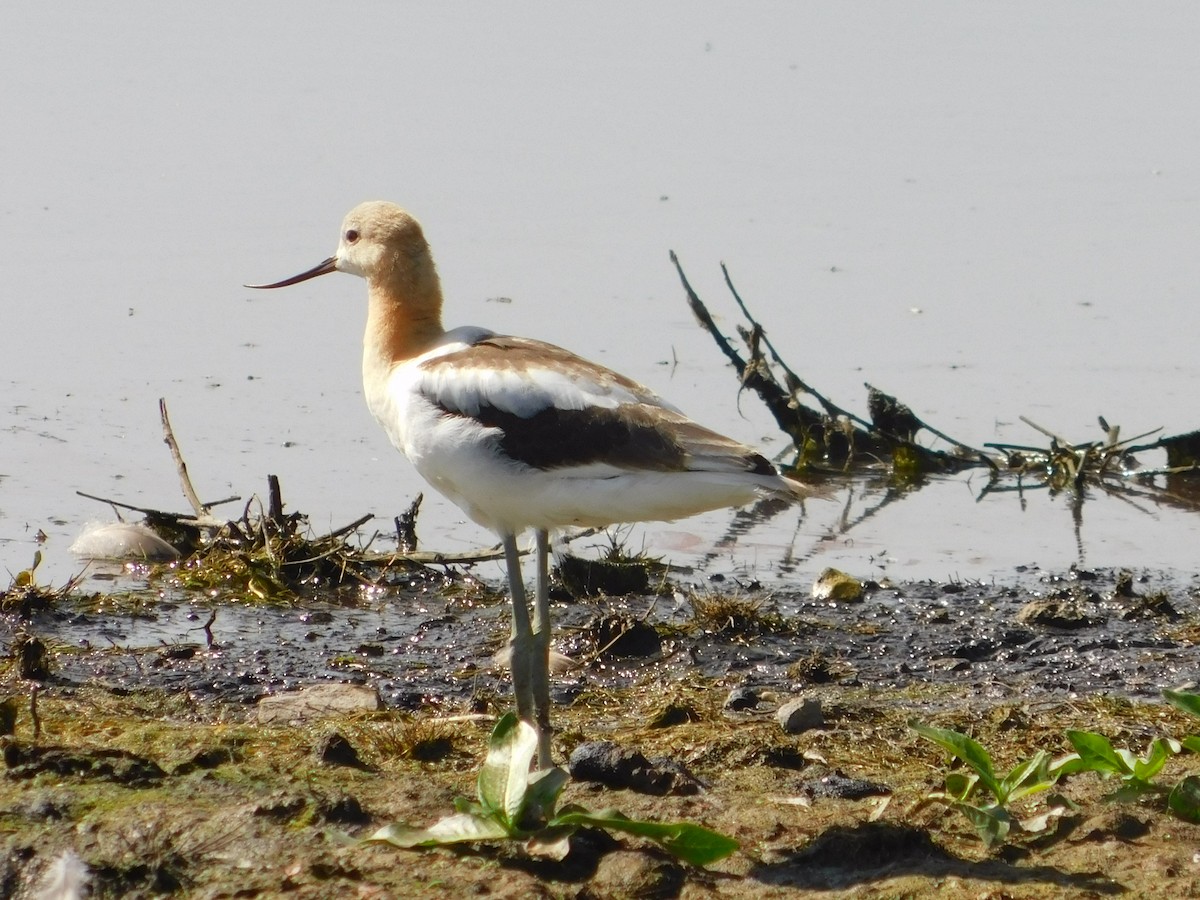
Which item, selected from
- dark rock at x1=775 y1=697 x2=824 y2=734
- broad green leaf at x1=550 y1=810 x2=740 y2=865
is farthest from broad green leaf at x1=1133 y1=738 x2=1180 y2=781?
dark rock at x1=775 y1=697 x2=824 y2=734

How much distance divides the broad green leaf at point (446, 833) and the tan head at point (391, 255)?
7.63 ft

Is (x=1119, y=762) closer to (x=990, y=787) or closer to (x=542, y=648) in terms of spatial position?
(x=990, y=787)

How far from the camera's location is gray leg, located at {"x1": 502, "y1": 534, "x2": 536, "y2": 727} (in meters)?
5.21

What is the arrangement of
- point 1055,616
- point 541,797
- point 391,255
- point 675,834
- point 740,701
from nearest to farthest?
1. point 675,834
2. point 541,797
3. point 740,701
4. point 391,255
5. point 1055,616

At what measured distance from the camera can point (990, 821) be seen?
161 inches

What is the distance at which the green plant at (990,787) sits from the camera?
4.08 m

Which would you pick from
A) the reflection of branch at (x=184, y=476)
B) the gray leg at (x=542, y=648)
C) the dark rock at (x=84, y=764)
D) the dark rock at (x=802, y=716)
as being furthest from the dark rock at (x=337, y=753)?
the reflection of branch at (x=184, y=476)

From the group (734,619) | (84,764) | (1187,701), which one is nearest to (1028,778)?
(1187,701)

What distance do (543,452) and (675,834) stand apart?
1.42 meters

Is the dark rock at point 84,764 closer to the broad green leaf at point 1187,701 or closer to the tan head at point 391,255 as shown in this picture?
the tan head at point 391,255

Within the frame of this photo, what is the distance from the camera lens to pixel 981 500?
28.1 ft

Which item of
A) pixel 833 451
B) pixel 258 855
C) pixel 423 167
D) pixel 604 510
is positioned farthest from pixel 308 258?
pixel 258 855

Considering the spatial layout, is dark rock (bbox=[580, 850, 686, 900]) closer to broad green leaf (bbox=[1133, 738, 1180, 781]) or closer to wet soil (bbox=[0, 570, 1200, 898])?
wet soil (bbox=[0, 570, 1200, 898])

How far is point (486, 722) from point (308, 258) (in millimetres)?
5865
